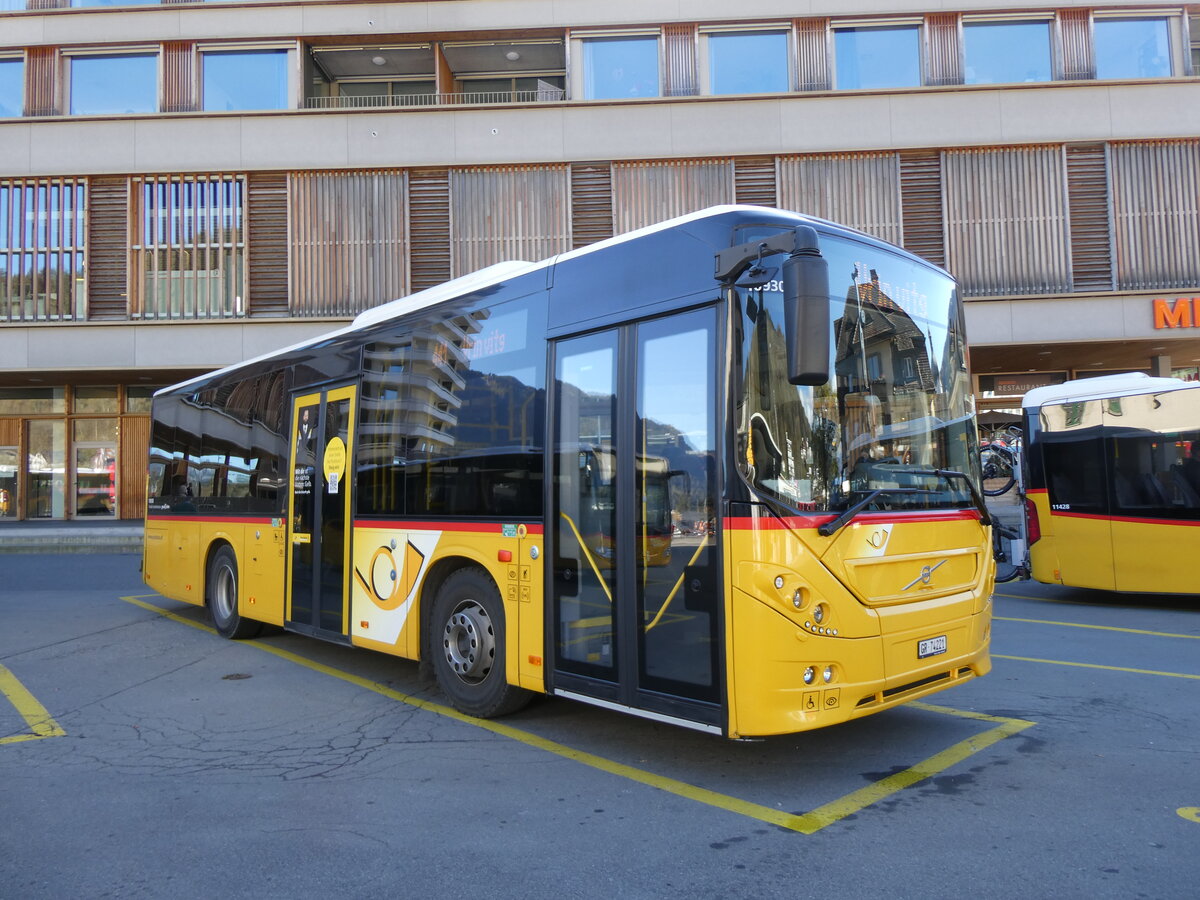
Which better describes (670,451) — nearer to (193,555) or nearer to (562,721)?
(562,721)

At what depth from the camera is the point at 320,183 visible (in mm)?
22953

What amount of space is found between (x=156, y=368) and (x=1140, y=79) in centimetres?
2480

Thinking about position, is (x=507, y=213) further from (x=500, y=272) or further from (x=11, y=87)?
(x=500, y=272)

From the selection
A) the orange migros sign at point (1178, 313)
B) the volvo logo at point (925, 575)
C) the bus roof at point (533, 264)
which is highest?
the orange migros sign at point (1178, 313)

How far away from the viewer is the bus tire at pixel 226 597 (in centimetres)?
1002

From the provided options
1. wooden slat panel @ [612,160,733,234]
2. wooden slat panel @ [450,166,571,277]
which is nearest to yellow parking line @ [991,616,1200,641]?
wooden slat panel @ [612,160,733,234]

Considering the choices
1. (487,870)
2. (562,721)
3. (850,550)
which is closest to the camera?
(487,870)

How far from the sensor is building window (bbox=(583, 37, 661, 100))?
23.0 m

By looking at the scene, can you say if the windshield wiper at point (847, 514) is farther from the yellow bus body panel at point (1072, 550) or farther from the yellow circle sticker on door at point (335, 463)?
the yellow bus body panel at point (1072, 550)

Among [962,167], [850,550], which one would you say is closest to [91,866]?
[850,550]

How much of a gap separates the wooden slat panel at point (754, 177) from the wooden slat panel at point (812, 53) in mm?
2160

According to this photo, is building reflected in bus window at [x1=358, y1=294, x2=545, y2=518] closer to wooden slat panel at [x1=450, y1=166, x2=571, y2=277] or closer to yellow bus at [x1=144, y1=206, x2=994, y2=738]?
yellow bus at [x1=144, y1=206, x2=994, y2=738]

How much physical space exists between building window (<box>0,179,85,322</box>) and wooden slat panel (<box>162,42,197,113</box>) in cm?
317

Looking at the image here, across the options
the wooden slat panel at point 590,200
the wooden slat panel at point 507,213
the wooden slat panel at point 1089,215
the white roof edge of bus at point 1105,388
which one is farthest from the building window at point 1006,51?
the white roof edge of bus at point 1105,388
